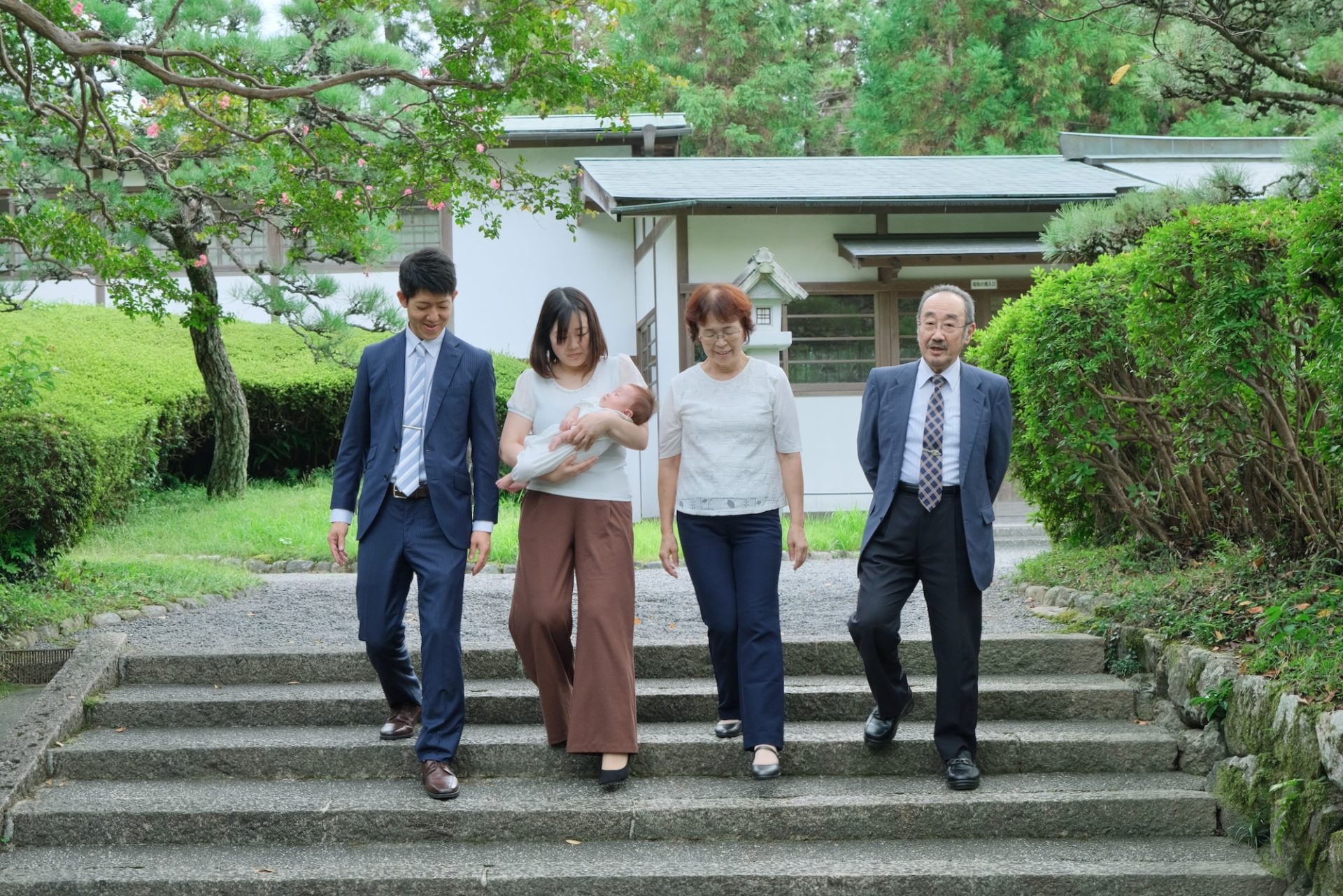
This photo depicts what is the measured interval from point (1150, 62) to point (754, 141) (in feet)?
60.8

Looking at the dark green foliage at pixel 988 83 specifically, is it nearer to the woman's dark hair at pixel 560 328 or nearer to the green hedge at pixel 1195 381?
the green hedge at pixel 1195 381

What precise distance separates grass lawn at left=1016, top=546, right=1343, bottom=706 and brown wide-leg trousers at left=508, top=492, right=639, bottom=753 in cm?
242

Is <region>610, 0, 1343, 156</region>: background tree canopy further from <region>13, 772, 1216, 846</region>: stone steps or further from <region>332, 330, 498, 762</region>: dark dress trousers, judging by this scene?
<region>13, 772, 1216, 846</region>: stone steps

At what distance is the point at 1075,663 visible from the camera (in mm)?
5828

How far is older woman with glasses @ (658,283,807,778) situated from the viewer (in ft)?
15.3

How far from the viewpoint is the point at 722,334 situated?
15.2ft

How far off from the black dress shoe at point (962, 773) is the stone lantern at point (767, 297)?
7.16 meters

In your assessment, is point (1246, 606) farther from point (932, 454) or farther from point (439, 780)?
point (439, 780)

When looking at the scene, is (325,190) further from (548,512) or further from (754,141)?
(754,141)

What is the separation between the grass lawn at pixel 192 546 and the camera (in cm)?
768

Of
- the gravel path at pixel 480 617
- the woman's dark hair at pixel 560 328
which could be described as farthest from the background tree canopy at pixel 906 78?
the woman's dark hair at pixel 560 328

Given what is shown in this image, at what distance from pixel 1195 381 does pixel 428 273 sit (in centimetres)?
326

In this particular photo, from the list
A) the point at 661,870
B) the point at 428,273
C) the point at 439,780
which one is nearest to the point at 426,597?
the point at 439,780

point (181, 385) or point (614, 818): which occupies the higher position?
point (181, 385)
